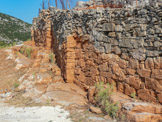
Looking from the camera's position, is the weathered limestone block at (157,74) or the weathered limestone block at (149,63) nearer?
the weathered limestone block at (157,74)

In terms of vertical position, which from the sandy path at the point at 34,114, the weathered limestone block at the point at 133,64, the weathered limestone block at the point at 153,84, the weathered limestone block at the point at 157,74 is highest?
A: the weathered limestone block at the point at 133,64

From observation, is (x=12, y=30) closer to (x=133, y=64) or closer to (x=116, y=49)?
(x=116, y=49)

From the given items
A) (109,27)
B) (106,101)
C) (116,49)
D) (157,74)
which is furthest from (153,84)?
(109,27)

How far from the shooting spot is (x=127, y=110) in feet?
14.2

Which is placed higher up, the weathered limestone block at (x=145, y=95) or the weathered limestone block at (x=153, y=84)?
the weathered limestone block at (x=153, y=84)

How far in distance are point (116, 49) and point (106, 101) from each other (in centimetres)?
182

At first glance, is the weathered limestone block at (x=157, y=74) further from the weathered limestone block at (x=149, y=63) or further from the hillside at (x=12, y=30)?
the hillside at (x=12, y=30)

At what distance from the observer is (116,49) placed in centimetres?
571

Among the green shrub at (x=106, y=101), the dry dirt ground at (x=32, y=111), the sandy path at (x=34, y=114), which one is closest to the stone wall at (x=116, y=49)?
the green shrub at (x=106, y=101)

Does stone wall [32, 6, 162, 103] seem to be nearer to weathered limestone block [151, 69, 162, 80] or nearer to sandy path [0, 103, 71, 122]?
weathered limestone block [151, 69, 162, 80]

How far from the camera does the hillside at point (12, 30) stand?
38.2 metres

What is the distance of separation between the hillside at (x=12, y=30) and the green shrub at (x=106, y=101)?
35.0 metres

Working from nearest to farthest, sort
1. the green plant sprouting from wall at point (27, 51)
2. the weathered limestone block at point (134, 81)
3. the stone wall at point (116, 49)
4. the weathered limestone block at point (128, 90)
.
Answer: the stone wall at point (116, 49) < the weathered limestone block at point (134, 81) < the weathered limestone block at point (128, 90) < the green plant sprouting from wall at point (27, 51)

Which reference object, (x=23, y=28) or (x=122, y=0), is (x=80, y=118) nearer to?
(x=122, y=0)
